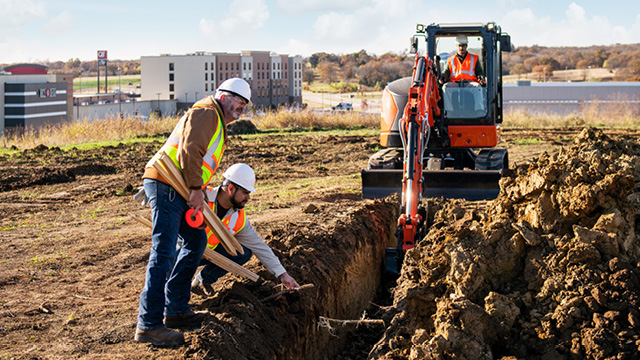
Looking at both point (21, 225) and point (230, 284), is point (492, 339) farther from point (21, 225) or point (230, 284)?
point (21, 225)

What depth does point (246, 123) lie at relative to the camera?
92.0 ft

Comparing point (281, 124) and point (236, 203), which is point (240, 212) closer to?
point (236, 203)

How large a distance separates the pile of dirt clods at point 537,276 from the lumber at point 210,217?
1525mm

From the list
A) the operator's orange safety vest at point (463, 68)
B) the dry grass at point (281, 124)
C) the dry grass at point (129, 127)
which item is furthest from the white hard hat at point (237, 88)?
the dry grass at point (281, 124)

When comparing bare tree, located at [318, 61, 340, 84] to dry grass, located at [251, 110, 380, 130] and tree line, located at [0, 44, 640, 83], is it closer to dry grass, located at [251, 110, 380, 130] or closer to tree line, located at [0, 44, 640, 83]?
tree line, located at [0, 44, 640, 83]

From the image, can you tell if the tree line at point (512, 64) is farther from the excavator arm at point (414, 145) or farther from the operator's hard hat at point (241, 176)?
the operator's hard hat at point (241, 176)

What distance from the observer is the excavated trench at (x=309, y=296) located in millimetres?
5289

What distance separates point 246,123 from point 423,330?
23416 millimetres

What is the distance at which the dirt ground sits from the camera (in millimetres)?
5027

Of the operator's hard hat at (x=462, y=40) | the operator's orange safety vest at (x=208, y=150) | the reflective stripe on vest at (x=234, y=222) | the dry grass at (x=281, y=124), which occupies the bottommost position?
the reflective stripe on vest at (x=234, y=222)

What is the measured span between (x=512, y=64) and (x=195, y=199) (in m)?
107

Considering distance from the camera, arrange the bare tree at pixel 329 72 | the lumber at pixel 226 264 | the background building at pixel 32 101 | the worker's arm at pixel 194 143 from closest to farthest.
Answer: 1. the worker's arm at pixel 194 143
2. the lumber at pixel 226 264
3. the background building at pixel 32 101
4. the bare tree at pixel 329 72

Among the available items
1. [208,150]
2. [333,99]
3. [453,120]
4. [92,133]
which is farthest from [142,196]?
[333,99]

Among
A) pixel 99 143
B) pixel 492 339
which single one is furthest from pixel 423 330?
pixel 99 143
